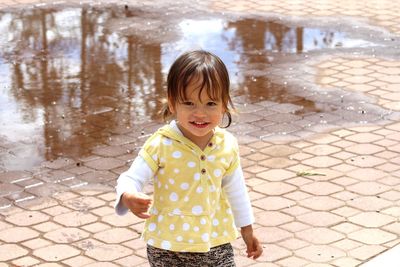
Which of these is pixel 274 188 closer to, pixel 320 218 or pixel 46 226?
pixel 320 218

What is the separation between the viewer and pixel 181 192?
3795 mm

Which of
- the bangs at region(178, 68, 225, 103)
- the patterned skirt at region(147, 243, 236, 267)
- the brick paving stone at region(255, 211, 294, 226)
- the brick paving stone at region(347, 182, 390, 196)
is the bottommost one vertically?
the brick paving stone at region(255, 211, 294, 226)

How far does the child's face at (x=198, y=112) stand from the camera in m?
3.70

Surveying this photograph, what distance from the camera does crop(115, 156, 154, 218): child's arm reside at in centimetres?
352

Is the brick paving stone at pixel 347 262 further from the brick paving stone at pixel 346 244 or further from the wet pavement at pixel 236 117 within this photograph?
Result: the brick paving stone at pixel 346 244

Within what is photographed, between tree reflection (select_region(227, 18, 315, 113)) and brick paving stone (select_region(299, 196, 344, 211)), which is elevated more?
tree reflection (select_region(227, 18, 315, 113))

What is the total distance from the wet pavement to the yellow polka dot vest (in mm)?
1596

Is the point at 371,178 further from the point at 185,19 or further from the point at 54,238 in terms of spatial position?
the point at 185,19

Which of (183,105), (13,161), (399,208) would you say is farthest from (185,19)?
(183,105)

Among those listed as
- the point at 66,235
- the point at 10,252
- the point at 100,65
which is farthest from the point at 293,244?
the point at 100,65

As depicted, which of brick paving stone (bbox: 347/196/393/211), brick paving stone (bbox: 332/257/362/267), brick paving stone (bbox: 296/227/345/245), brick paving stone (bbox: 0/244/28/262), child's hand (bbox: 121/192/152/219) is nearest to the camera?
child's hand (bbox: 121/192/152/219)

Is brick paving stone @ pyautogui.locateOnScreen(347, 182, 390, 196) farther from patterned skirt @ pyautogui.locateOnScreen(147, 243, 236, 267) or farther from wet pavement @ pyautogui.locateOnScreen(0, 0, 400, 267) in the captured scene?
patterned skirt @ pyautogui.locateOnScreen(147, 243, 236, 267)

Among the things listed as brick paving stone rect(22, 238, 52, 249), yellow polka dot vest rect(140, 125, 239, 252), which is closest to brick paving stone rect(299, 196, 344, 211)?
brick paving stone rect(22, 238, 52, 249)

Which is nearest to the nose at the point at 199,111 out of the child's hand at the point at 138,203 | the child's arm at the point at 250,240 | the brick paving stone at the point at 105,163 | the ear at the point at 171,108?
the ear at the point at 171,108
